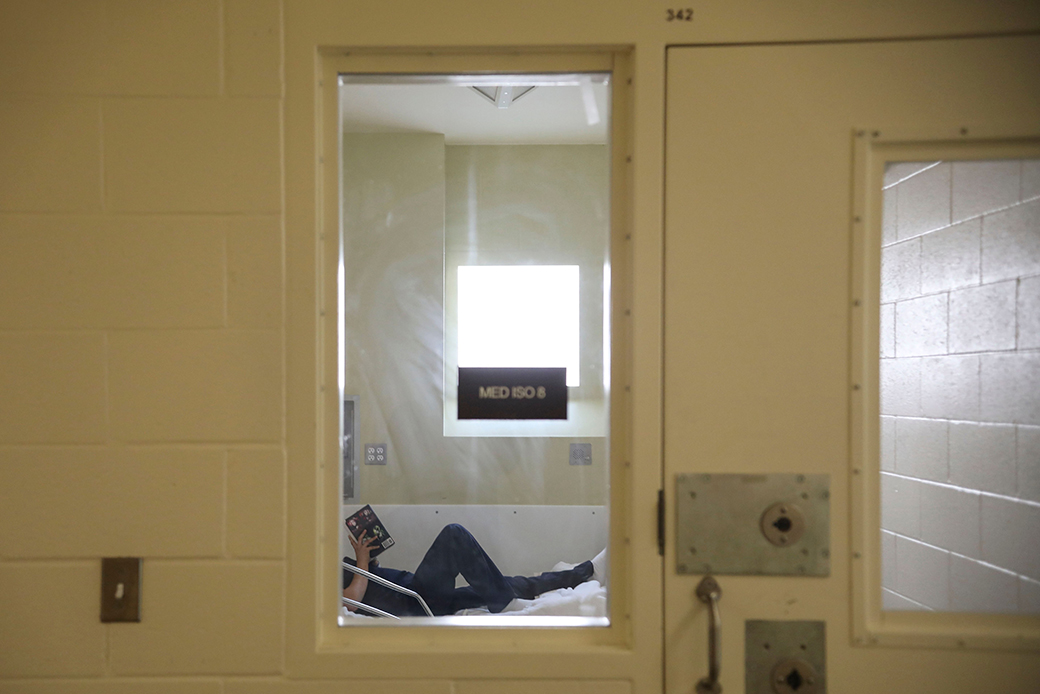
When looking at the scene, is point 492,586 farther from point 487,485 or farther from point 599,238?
point 599,238

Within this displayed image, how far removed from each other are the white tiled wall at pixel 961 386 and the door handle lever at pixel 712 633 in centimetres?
32

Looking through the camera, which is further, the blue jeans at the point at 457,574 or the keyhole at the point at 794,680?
the blue jeans at the point at 457,574

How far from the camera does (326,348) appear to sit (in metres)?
1.02

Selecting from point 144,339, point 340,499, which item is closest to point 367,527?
point 340,499

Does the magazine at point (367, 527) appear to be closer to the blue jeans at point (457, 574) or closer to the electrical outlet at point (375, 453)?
the blue jeans at point (457, 574)

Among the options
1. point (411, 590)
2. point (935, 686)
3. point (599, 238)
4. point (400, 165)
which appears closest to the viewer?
point (935, 686)

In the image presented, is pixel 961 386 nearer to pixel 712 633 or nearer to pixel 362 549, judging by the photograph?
pixel 712 633

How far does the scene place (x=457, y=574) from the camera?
1.91m

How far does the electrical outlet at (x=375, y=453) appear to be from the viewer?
201cm

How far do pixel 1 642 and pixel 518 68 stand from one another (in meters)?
1.40

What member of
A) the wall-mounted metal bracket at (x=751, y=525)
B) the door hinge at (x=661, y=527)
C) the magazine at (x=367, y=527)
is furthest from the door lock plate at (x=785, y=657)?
the magazine at (x=367, y=527)

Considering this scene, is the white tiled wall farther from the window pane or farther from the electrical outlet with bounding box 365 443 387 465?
the electrical outlet with bounding box 365 443 387 465

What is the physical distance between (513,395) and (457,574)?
104cm

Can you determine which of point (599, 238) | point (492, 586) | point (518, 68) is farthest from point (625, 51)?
point (492, 586)
